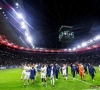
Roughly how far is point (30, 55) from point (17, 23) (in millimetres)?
57817

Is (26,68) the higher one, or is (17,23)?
(17,23)

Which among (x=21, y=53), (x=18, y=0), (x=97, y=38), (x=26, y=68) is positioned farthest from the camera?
(x=21, y=53)

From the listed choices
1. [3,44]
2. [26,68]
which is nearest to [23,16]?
[26,68]

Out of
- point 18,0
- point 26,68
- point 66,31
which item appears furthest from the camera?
point 66,31

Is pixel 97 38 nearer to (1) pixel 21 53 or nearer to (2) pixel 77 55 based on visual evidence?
(2) pixel 77 55

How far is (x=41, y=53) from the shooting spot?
93.4 metres

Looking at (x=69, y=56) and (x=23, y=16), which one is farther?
(x=69, y=56)

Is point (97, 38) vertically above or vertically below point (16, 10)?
above

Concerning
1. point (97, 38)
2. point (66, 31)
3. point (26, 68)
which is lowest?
point (26, 68)

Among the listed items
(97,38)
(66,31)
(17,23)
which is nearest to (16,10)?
(17,23)

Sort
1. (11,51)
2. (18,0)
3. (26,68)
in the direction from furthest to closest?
(11,51) → (18,0) → (26,68)

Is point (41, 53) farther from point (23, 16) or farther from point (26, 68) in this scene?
point (26, 68)

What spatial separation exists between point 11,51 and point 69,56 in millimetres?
38622

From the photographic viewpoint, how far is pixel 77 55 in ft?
302
